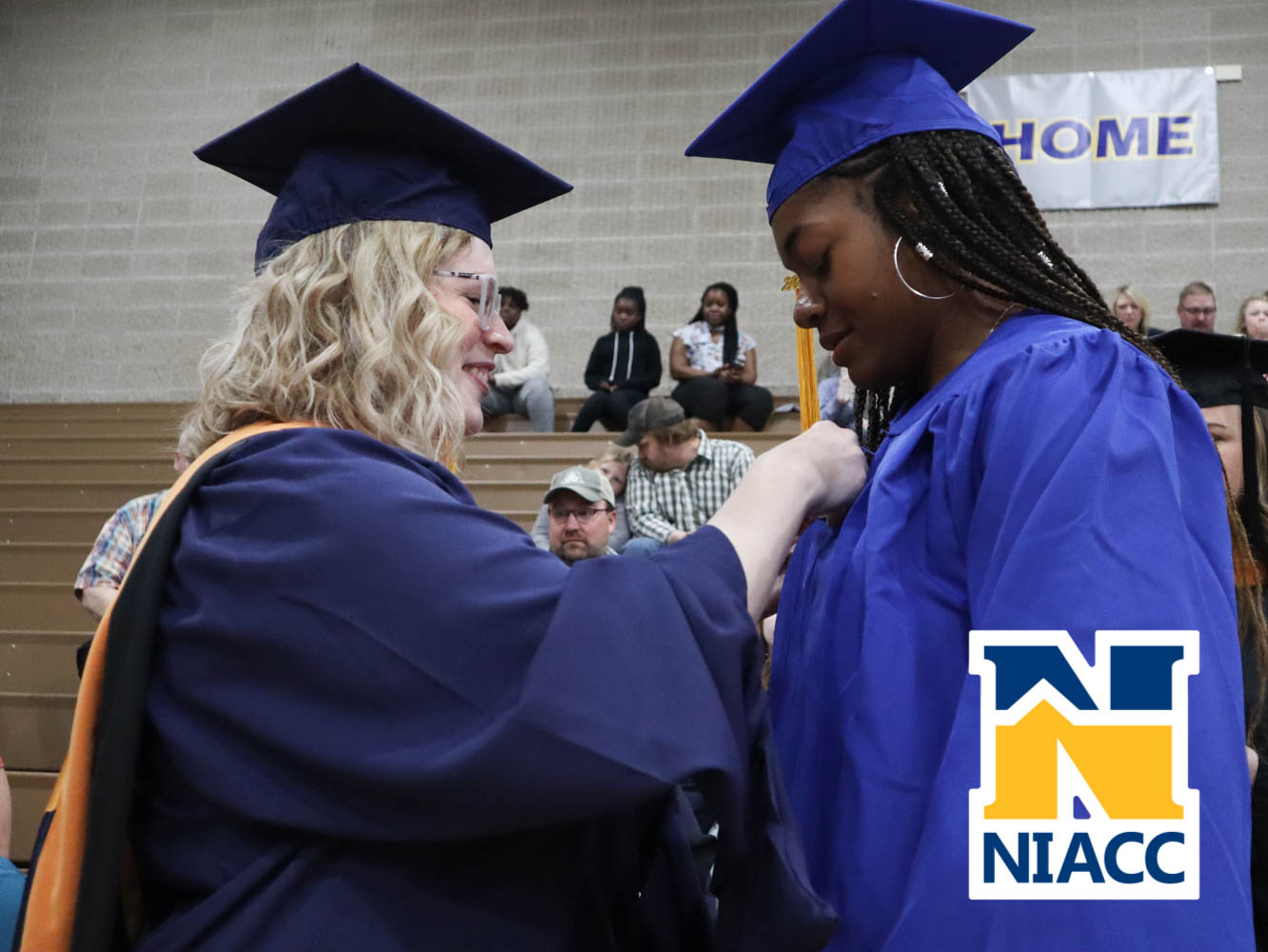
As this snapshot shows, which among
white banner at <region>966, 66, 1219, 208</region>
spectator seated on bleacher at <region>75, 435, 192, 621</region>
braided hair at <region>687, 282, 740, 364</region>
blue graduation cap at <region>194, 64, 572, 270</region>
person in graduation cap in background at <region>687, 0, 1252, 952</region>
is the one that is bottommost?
spectator seated on bleacher at <region>75, 435, 192, 621</region>

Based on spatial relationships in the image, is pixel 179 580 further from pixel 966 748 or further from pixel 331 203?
pixel 966 748

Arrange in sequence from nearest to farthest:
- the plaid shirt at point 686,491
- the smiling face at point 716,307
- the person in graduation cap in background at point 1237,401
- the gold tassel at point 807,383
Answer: the gold tassel at point 807,383, the person in graduation cap in background at point 1237,401, the plaid shirt at point 686,491, the smiling face at point 716,307

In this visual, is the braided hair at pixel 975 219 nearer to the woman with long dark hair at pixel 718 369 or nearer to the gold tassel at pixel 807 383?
the gold tassel at pixel 807 383

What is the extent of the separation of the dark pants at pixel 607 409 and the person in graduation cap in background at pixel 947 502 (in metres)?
6.54

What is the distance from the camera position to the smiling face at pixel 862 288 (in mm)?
1388

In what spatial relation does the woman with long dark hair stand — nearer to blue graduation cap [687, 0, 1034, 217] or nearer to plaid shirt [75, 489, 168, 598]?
plaid shirt [75, 489, 168, 598]

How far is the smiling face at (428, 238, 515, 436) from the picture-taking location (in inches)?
56.2

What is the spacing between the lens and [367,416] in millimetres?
1271

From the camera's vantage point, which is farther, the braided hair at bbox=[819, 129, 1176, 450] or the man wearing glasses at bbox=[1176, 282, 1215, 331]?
the man wearing glasses at bbox=[1176, 282, 1215, 331]

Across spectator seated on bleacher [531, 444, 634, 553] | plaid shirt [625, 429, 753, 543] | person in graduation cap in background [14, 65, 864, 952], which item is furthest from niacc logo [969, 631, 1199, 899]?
spectator seated on bleacher [531, 444, 634, 553]

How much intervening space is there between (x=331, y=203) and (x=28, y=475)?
25.0 feet

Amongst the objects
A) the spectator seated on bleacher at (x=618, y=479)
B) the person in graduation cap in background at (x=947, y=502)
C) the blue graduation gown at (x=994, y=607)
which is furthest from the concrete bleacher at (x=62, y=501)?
the blue graduation gown at (x=994, y=607)

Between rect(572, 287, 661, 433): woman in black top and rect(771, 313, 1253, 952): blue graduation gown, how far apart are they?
6859 mm

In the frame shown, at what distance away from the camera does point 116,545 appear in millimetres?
4266
